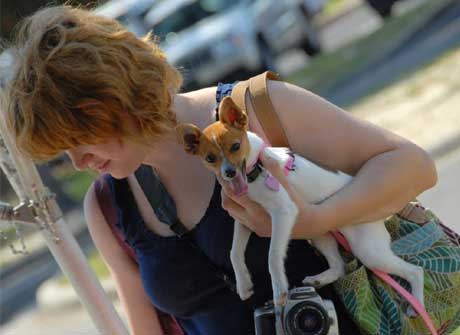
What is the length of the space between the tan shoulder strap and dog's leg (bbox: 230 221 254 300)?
0.26 meters

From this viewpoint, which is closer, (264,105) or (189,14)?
(264,105)

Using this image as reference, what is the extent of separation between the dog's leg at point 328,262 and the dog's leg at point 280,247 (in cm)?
8

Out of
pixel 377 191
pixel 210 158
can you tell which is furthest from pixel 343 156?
pixel 210 158

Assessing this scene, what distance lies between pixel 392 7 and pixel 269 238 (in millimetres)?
14824

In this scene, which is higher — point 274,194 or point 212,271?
point 274,194

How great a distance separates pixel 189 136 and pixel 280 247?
379 millimetres

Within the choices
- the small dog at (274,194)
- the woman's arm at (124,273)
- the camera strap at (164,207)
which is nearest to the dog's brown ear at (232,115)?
the small dog at (274,194)

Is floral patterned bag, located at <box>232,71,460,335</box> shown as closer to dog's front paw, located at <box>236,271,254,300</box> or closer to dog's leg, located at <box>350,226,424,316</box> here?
dog's leg, located at <box>350,226,424,316</box>

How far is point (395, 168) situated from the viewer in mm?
2402

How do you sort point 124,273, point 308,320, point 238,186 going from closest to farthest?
point 308,320
point 238,186
point 124,273

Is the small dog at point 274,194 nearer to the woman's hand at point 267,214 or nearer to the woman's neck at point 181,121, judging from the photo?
the woman's hand at point 267,214

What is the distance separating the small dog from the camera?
2.35 m

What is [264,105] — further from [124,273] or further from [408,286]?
[124,273]

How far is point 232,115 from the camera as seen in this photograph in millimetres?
2336
